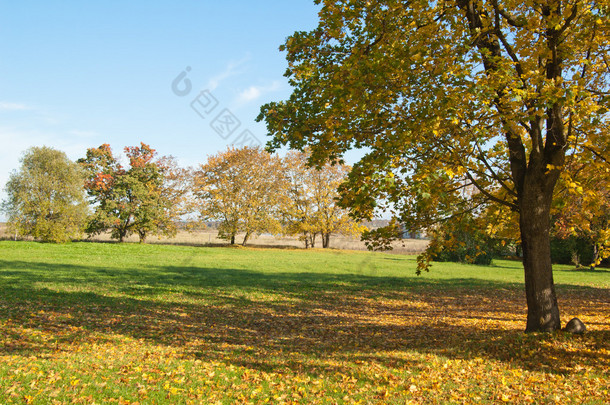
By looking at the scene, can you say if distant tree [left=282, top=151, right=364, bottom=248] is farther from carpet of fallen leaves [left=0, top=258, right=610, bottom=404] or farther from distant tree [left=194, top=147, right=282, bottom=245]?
carpet of fallen leaves [left=0, top=258, right=610, bottom=404]

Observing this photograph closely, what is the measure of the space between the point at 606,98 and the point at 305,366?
20.5 ft

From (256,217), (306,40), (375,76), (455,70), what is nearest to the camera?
(455,70)

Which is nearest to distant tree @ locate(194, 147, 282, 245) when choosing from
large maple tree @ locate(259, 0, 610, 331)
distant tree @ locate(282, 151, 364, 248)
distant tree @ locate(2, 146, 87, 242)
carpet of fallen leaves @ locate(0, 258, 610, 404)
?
distant tree @ locate(282, 151, 364, 248)

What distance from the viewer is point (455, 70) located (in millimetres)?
6441

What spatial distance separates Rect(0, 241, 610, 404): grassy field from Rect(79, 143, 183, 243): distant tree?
25.2 metres

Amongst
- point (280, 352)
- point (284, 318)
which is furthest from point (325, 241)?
point (280, 352)

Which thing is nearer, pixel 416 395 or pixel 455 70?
pixel 416 395

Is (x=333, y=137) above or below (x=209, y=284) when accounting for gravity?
above

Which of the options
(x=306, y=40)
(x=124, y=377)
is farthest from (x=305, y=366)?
(x=306, y=40)

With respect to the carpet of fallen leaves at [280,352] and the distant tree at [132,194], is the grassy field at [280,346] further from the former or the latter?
the distant tree at [132,194]

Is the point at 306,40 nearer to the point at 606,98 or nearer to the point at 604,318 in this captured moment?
the point at 606,98

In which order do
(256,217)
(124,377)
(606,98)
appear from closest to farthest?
1. (124,377)
2. (606,98)
3. (256,217)

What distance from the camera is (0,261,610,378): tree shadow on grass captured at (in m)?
6.96

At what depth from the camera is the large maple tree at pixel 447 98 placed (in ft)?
20.5
